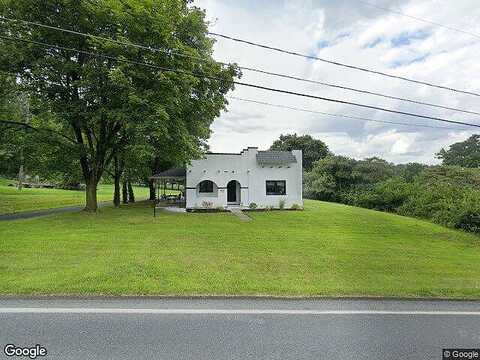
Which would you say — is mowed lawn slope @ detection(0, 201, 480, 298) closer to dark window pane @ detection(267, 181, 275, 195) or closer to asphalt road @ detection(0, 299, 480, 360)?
asphalt road @ detection(0, 299, 480, 360)

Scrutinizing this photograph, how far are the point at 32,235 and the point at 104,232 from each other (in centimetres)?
250

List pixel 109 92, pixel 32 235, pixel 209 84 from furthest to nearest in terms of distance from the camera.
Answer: pixel 209 84, pixel 109 92, pixel 32 235

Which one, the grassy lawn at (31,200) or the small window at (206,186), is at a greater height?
the small window at (206,186)

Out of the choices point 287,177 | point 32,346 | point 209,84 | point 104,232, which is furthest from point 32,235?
point 287,177

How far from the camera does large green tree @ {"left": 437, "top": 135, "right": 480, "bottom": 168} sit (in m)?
53.3

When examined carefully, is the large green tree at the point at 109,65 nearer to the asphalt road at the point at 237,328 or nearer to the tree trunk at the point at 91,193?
the tree trunk at the point at 91,193

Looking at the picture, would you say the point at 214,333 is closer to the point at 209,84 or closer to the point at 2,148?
the point at 209,84

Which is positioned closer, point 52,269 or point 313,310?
point 313,310

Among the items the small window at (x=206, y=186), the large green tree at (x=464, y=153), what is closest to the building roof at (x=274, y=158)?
the small window at (x=206, y=186)

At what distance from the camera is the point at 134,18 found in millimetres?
15758

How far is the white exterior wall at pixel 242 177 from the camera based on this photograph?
24109 mm

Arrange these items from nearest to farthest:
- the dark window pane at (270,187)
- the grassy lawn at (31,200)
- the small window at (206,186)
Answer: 1. the small window at (206,186)
2. the dark window pane at (270,187)
3. the grassy lawn at (31,200)

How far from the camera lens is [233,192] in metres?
25.7

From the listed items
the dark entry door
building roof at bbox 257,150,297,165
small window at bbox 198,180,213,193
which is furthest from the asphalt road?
the dark entry door
